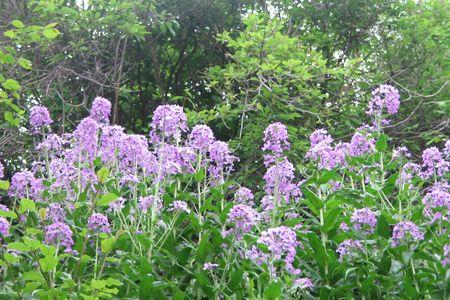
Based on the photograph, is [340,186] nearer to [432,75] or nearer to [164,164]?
[164,164]

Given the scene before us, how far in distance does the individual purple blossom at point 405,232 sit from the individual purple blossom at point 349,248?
0.18 m

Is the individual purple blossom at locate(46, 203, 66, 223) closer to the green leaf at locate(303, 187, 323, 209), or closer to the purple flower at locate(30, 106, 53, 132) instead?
the purple flower at locate(30, 106, 53, 132)

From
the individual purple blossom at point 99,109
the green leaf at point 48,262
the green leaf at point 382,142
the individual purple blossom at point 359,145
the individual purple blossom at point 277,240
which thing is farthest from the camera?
the individual purple blossom at point 99,109

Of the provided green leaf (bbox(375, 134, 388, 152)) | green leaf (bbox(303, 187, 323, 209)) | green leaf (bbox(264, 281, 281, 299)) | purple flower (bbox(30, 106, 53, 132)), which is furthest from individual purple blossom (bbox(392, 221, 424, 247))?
purple flower (bbox(30, 106, 53, 132))

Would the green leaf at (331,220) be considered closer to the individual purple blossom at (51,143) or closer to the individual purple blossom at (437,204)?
the individual purple blossom at (437,204)

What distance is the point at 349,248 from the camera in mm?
3566

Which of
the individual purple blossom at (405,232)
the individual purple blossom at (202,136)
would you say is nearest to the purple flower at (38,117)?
Result: the individual purple blossom at (202,136)

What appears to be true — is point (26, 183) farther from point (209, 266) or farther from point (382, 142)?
point (382, 142)

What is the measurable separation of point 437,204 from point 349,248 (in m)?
0.49

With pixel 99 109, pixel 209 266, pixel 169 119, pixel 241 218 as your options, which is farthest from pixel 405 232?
pixel 99 109

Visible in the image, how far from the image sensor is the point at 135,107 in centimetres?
759

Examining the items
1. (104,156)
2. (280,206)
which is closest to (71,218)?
(104,156)

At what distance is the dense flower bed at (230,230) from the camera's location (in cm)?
333

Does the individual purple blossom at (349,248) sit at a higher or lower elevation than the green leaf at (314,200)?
lower
